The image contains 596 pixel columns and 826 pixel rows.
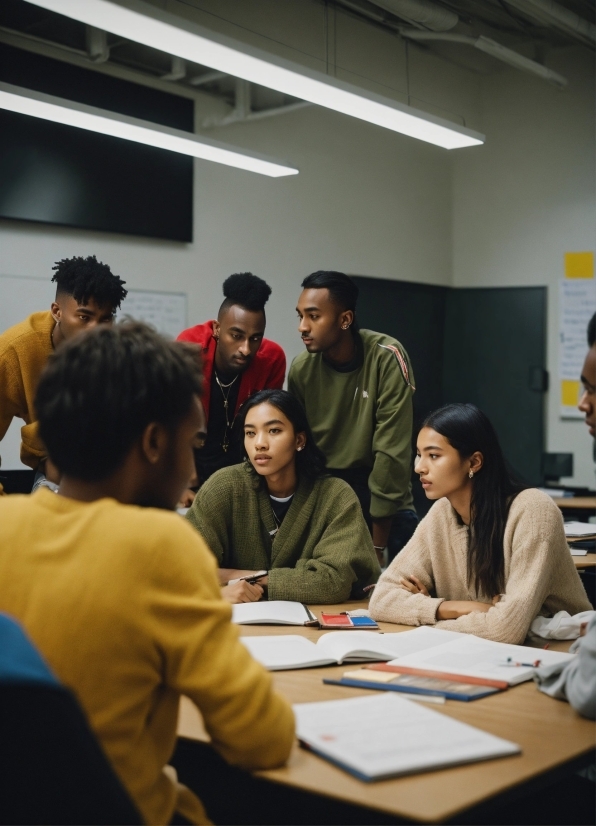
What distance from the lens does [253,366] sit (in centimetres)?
353

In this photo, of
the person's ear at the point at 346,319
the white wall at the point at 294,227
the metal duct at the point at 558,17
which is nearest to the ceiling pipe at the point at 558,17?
the metal duct at the point at 558,17

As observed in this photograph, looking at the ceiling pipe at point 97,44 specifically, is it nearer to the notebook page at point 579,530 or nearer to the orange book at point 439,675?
the notebook page at point 579,530

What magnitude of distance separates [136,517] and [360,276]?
5.44 metres

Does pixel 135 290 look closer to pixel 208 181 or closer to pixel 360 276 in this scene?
pixel 208 181

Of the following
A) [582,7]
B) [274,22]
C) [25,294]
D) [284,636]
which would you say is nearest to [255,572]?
[284,636]

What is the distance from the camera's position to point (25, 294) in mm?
4621

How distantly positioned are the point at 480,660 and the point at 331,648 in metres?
0.30

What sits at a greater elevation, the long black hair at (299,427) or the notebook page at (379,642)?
the long black hair at (299,427)

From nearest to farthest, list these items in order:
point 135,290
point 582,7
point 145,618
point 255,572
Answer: point 145,618, point 255,572, point 135,290, point 582,7

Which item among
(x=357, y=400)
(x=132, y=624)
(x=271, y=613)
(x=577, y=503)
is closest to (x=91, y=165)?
(x=357, y=400)

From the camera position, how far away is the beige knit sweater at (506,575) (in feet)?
6.81

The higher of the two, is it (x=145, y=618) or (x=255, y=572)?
(x=145, y=618)

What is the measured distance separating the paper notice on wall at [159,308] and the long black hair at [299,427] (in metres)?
2.32

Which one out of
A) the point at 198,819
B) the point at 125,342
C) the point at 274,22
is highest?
the point at 274,22
